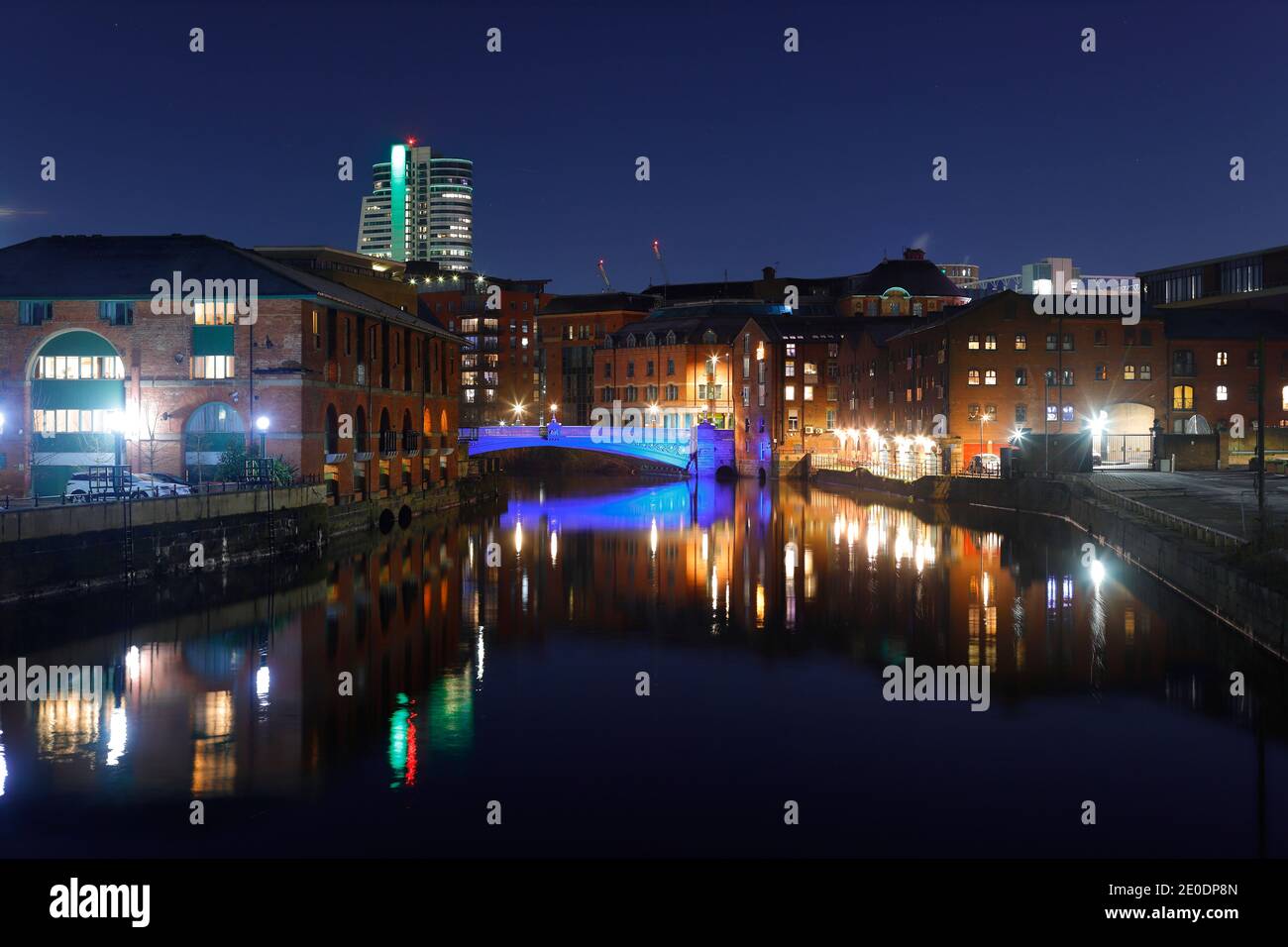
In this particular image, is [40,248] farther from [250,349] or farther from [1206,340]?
[1206,340]

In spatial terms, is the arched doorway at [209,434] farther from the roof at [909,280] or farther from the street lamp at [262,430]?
the roof at [909,280]

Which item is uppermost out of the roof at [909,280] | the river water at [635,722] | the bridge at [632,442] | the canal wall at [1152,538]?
the roof at [909,280]

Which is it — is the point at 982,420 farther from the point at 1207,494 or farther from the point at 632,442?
the point at 632,442

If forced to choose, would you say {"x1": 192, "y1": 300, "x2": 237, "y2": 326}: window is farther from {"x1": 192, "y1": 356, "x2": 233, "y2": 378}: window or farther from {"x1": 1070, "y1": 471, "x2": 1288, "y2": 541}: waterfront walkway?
{"x1": 1070, "y1": 471, "x2": 1288, "y2": 541}: waterfront walkway

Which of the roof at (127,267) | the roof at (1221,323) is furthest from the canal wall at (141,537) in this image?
the roof at (1221,323)

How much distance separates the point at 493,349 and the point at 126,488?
420 feet

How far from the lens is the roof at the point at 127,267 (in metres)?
51.6

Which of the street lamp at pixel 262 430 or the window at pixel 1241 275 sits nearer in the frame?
the street lamp at pixel 262 430

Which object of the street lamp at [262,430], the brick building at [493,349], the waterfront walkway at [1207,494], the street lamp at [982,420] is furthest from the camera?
the brick building at [493,349]

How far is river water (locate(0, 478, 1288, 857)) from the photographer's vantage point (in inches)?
697

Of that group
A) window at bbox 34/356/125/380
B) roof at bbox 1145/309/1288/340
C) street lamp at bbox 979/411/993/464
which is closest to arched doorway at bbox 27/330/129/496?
window at bbox 34/356/125/380

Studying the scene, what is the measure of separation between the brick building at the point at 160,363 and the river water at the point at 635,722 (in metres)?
9.72
